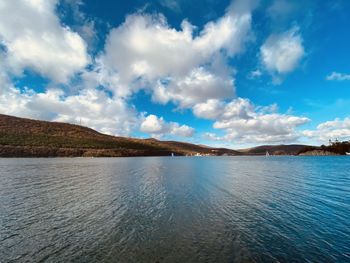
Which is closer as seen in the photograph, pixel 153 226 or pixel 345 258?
pixel 345 258

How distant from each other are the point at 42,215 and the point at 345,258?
24.7 meters

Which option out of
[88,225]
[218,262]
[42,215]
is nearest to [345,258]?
[218,262]

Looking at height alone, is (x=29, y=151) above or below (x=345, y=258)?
above

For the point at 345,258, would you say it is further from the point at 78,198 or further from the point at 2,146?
the point at 2,146

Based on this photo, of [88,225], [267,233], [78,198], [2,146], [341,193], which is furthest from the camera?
[2,146]

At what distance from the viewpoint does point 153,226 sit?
20859mm

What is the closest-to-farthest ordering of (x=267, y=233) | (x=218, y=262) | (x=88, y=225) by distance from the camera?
1. (x=218, y=262)
2. (x=267, y=233)
3. (x=88, y=225)

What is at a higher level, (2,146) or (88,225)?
(2,146)

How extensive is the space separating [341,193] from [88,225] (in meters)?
36.3

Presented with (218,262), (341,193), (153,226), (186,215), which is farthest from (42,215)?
(341,193)

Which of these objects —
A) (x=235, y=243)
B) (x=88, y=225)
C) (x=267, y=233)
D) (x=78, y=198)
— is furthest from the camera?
(x=78, y=198)

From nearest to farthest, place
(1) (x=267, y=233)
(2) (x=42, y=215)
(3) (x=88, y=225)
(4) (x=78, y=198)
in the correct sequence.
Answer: (1) (x=267, y=233) < (3) (x=88, y=225) < (2) (x=42, y=215) < (4) (x=78, y=198)

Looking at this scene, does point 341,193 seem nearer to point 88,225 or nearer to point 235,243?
point 235,243

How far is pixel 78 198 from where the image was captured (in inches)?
1254
